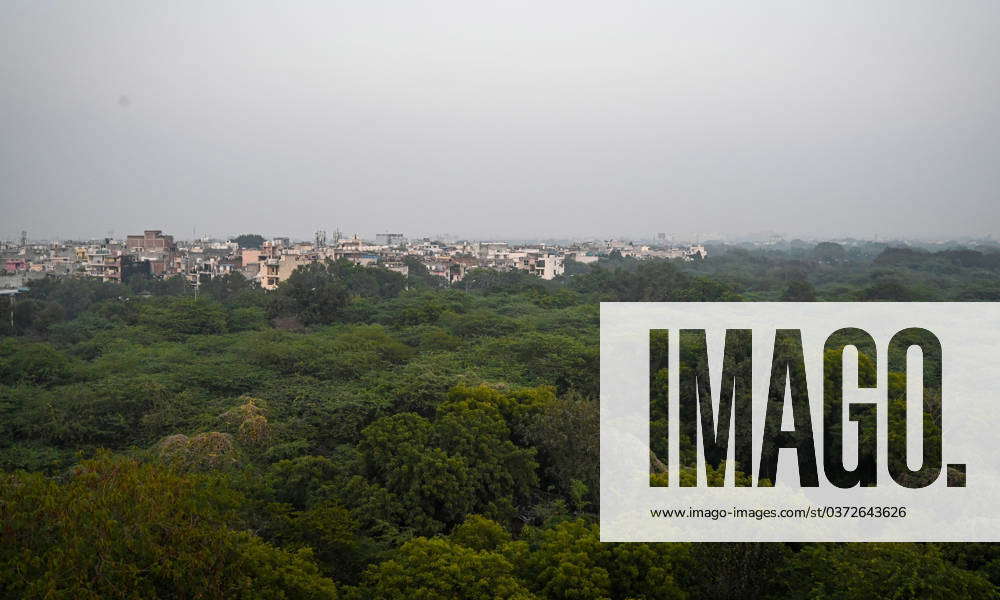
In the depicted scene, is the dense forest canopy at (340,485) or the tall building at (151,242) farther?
the tall building at (151,242)

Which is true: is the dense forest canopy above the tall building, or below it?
below

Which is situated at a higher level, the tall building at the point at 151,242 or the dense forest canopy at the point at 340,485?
the tall building at the point at 151,242

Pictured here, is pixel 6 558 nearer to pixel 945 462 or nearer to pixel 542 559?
pixel 542 559

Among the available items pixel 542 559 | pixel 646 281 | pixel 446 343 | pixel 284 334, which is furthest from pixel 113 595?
pixel 646 281

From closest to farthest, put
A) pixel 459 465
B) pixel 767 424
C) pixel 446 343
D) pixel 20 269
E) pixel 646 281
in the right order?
pixel 459 465 → pixel 767 424 → pixel 446 343 → pixel 646 281 → pixel 20 269

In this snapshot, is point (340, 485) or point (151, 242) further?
point (151, 242)

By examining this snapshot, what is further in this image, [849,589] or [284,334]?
[284,334]

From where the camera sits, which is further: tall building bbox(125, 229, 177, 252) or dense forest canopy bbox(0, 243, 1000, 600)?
tall building bbox(125, 229, 177, 252)

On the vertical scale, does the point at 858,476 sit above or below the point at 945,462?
below
